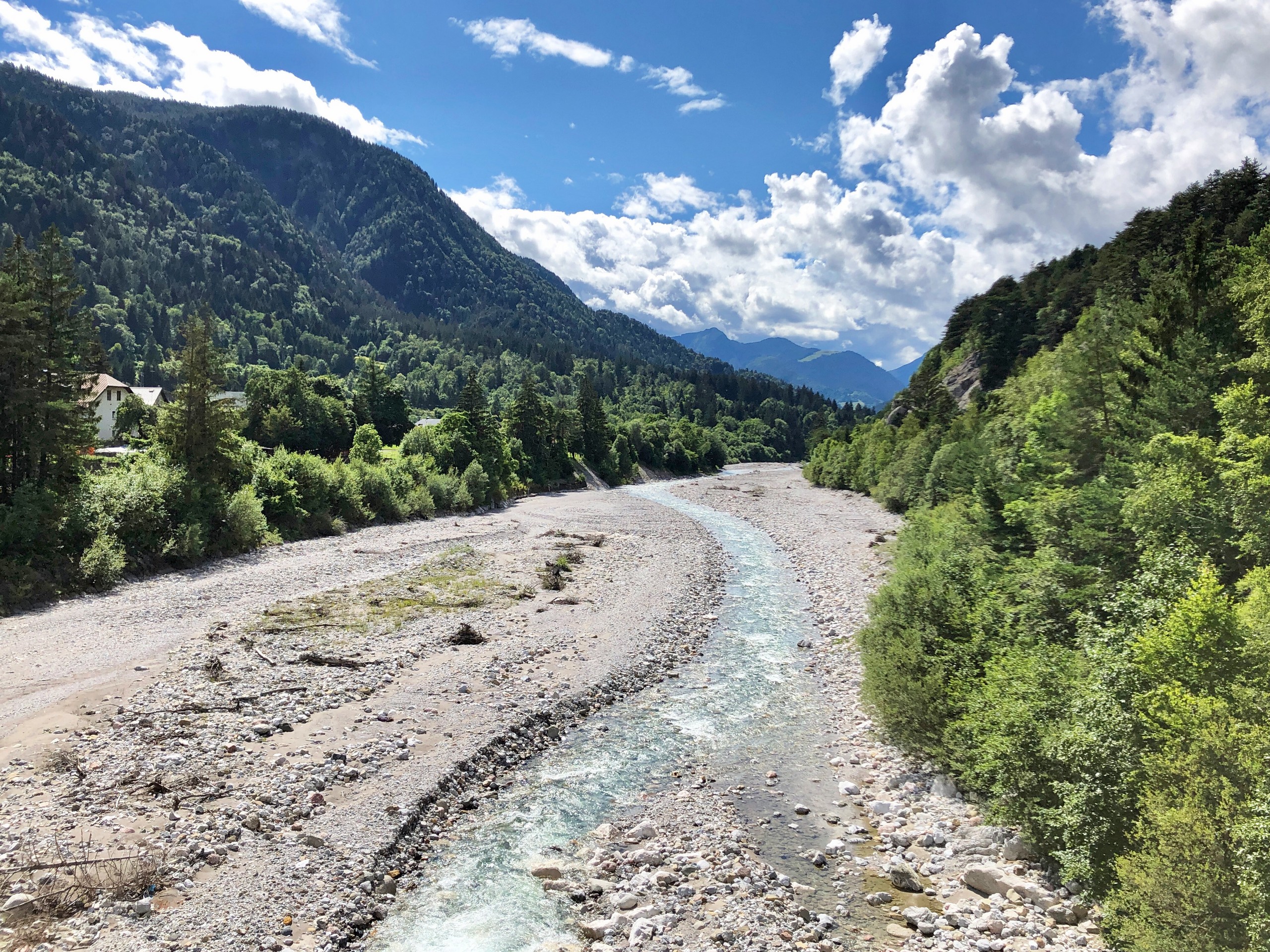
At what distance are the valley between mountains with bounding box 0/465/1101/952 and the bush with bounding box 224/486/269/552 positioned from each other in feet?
29.0

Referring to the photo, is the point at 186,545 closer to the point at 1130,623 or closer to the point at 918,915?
the point at 918,915

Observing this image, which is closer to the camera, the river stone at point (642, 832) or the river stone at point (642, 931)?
the river stone at point (642, 931)

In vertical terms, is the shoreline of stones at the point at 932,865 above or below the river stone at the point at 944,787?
below

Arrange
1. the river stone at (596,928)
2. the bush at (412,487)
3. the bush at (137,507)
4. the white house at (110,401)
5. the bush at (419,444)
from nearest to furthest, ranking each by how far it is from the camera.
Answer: the river stone at (596,928) < the bush at (137,507) < the bush at (412,487) < the bush at (419,444) < the white house at (110,401)

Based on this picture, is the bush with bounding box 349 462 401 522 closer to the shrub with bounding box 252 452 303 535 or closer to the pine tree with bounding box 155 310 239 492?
the shrub with bounding box 252 452 303 535

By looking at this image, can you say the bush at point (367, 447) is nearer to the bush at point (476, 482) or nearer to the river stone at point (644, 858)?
the bush at point (476, 482)

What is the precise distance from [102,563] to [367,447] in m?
34.3

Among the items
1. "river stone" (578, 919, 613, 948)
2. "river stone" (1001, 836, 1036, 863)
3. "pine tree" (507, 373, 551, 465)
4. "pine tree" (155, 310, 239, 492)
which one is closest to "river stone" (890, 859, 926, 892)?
"river stone" (1001, 836, 1036, 863)

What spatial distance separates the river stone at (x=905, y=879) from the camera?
11812 mm

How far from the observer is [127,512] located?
33000 millimetres

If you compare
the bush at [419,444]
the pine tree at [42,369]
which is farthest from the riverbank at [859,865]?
the bush at [419,444]

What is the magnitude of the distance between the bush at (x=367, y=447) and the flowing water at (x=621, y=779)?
4659cm

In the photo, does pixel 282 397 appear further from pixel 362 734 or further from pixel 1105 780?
pixel 1105 780

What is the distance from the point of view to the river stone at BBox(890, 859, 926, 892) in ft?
38.8
